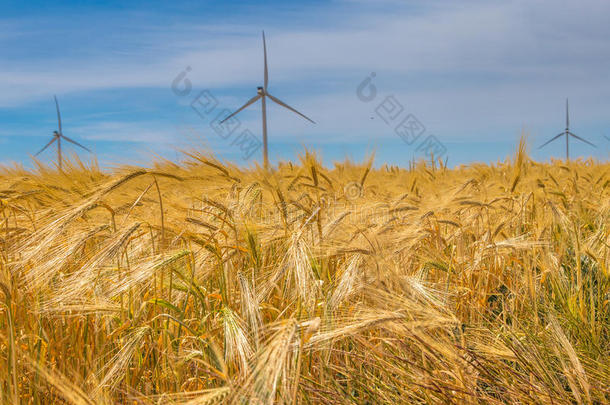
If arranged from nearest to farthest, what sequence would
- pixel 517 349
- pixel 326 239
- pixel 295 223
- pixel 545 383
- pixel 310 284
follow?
1. pixel 545 383
2. pixel 517 349
3. pixel 310 284
4. pixel 326 239
5. pixel 295 223

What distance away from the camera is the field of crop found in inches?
67.3

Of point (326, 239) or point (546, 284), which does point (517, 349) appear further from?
point (546, 284)

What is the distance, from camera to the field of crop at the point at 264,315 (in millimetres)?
1709

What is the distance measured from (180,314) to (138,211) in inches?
46.5

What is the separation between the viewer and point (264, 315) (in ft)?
8.58

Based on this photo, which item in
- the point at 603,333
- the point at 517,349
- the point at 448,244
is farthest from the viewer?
the point at 448,244

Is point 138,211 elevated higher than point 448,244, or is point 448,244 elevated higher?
point 138,211

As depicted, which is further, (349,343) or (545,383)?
(349,343)

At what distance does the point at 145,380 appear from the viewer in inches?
91.3

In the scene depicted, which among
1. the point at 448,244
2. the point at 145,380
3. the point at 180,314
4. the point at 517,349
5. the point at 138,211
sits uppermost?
the point at 138,211

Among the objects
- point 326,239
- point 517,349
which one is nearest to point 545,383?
Answer: point 517,349

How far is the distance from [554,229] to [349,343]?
2.40 meters

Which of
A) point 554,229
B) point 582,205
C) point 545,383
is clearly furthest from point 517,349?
point 582,205

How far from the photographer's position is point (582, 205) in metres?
5.28
